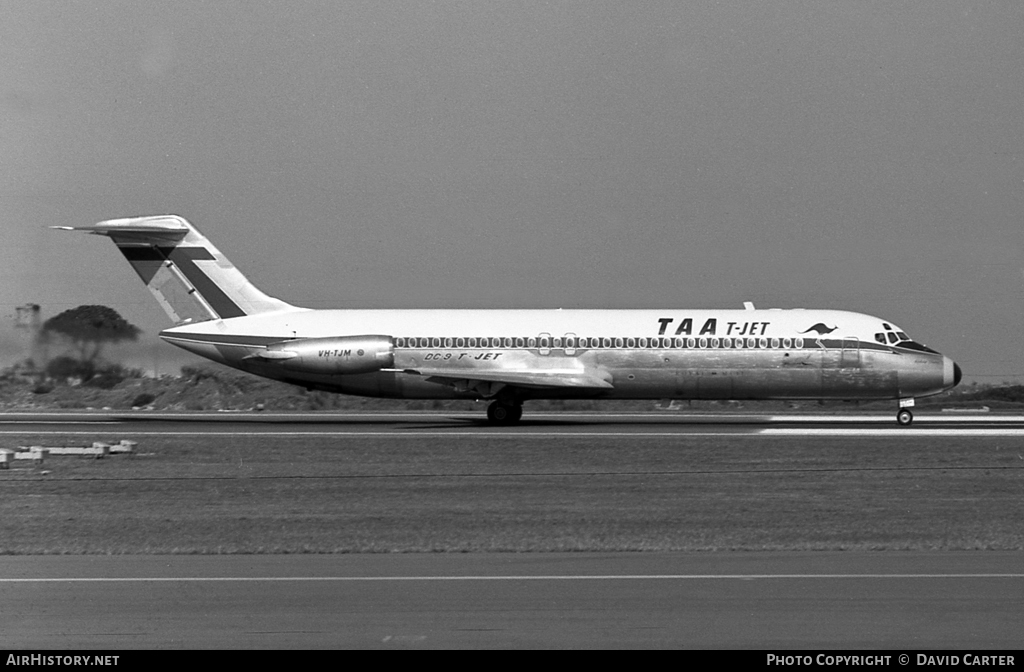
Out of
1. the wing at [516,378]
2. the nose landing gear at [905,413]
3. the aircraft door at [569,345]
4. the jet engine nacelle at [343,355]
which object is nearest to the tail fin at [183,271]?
the jet engine nacelle at [343,355]

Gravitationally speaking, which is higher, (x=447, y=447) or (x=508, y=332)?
(x=508, y=332)

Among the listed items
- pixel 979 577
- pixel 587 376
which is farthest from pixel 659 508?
pixel 587 376

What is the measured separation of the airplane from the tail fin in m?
0.28

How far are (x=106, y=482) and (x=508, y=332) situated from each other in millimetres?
18985

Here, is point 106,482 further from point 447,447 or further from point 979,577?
point 979,577

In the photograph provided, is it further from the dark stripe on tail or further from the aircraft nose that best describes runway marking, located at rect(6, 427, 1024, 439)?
the dark stripe on tail

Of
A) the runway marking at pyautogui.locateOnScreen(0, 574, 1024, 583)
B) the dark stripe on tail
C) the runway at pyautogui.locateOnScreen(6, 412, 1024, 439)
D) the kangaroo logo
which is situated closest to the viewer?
the runway marking at pyautogui.locateOnScreen(0, 574, 1024, 583)

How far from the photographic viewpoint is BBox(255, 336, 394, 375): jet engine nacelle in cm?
3906

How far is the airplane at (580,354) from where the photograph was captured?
3844 cm

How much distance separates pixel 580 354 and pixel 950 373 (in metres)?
11.5

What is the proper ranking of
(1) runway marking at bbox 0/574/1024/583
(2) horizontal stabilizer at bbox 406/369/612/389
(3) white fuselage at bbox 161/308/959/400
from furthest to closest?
(3) white fuselage at bbox 161/308/959/400
(2) horizontal stabilizer at bbox 406/369/612/389
(1) runway marking at bbox 0/574/1024/583

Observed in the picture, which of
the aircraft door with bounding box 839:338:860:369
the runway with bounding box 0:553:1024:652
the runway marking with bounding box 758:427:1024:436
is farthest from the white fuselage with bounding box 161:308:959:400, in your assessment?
the runway with bounding box 0:553:1024:652
